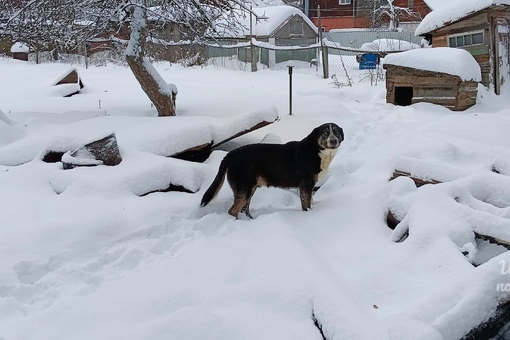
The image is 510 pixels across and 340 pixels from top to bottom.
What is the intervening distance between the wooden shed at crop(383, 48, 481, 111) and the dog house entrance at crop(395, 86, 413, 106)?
33 centimetres

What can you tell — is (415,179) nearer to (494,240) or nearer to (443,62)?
(494,240)

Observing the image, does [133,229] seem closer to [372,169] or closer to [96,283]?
[96,283]

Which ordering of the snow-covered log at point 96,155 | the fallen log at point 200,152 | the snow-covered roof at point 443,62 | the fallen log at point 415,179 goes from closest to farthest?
the fallen log at point 415,179 < the snow-covered log at point 96,155 < the fallen log at point 200,152 < the snow-covered roof at point 443,62

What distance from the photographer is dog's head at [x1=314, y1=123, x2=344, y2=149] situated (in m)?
4.75

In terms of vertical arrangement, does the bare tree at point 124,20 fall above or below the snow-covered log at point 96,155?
above

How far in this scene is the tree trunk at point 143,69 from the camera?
317 inches

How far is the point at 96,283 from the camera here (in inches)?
136

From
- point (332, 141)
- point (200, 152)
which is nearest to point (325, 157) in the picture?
point (332, 141)

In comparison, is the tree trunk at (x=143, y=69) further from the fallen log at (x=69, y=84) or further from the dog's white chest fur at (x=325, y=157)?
the dog's white chest fur at (x=325, y=157)

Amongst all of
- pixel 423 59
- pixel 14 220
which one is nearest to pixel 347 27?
pixel 423 59

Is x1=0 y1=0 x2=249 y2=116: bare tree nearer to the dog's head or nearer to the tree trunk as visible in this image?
the tree trunk

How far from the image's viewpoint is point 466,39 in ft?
35.1

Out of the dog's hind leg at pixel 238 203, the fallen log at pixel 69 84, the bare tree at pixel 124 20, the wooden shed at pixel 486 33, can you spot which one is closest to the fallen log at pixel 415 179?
the dog's hind leg at pixel 238 203

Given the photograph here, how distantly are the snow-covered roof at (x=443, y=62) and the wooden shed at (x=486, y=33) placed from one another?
3.40 ft
